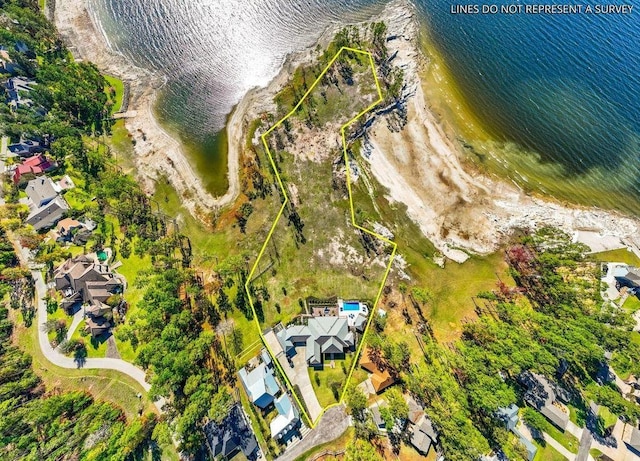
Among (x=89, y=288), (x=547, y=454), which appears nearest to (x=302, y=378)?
(x=547, y=454)

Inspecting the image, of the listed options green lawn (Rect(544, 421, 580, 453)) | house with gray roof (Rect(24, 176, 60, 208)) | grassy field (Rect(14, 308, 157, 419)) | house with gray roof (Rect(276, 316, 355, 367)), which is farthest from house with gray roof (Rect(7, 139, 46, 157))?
green lawn (Rect(544, 421, 580, 453))

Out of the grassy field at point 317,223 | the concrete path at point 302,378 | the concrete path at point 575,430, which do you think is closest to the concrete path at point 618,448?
the concrete path at point 575,430

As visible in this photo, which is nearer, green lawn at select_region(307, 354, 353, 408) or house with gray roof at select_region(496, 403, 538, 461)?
house with gray roof at select_region(496, 403, 538, 461)

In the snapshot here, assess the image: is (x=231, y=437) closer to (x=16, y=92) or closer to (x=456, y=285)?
(x=456, y=285)

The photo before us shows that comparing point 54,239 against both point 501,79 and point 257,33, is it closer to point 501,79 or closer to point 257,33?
point 257,33

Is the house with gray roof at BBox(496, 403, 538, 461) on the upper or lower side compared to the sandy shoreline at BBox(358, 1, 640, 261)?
lower

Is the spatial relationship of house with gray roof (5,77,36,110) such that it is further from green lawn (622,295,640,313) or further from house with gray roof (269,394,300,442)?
green lawn (622,295,640,313)

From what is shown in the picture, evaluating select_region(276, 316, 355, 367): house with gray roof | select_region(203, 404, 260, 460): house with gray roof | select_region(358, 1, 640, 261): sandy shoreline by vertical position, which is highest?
select_region(358, 1, 640, 261): sandy shoreline
